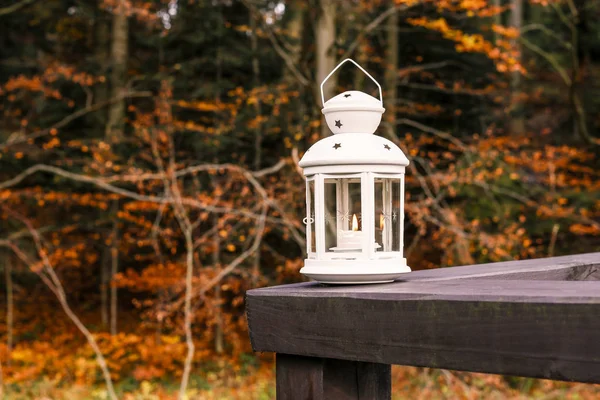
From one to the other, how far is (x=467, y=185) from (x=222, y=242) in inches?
132

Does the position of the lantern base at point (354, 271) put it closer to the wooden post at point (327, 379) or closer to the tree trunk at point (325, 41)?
the wooden post at point (327, 379)

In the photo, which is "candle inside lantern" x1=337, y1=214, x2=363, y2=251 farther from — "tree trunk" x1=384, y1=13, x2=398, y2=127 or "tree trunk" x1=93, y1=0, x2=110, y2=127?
"tree trunk" x1=93, y1=0, x2=110, y2=127

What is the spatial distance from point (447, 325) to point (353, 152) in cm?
54

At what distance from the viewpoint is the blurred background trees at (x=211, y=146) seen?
339 inches

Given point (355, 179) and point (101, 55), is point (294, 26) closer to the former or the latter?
point (101, 55)

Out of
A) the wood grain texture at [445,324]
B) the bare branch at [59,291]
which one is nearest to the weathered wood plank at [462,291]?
the wood grain texture at [445,324]

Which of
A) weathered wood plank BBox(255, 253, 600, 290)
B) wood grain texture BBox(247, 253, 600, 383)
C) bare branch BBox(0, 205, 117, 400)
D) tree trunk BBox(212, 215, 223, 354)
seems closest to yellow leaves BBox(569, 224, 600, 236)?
tree trunk BBox(212, 215, 223, 354)

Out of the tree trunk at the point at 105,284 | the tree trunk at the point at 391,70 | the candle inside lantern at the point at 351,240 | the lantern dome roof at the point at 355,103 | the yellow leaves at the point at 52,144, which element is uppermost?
the tree trunk at the point at 391,70

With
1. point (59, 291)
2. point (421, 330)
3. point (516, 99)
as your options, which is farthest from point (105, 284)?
point (421, 330)

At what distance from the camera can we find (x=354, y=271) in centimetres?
162

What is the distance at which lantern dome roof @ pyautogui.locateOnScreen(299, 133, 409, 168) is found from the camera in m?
1.70

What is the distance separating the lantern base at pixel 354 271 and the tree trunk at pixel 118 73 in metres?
8.83

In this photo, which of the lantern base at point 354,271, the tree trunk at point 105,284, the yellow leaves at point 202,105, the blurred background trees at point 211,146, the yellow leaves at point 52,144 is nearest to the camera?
the lantern base at point 354,271

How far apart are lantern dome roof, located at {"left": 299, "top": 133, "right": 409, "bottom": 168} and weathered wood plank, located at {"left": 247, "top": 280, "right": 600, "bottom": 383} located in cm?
30
